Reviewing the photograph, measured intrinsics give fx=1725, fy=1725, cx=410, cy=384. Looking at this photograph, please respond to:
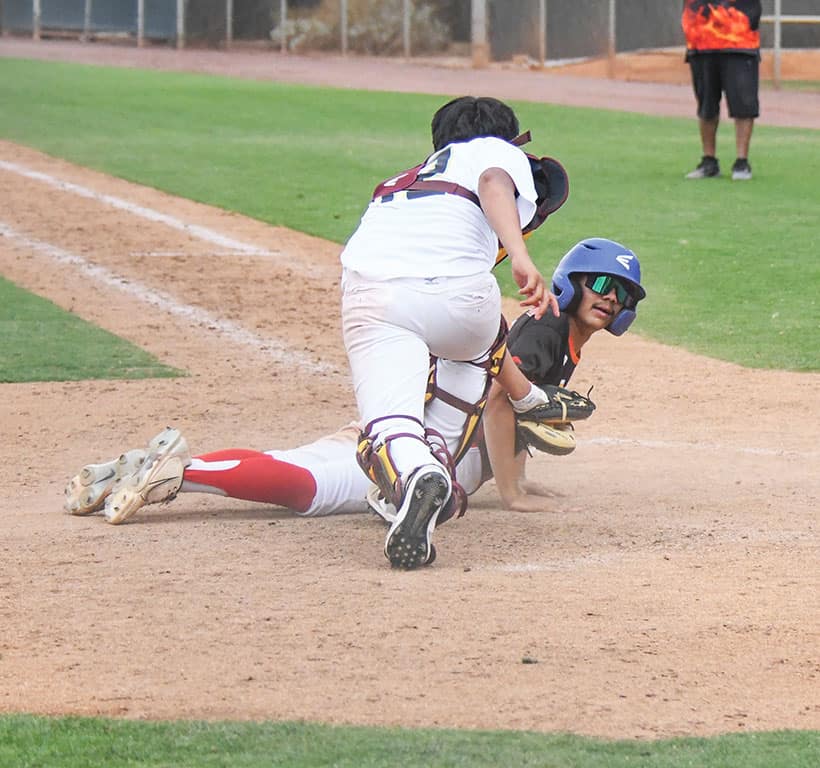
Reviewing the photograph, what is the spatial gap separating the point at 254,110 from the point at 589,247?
1771 centimetres

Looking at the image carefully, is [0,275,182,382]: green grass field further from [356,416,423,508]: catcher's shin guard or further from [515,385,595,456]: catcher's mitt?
[356,416,423,508]: catcher's shin guard

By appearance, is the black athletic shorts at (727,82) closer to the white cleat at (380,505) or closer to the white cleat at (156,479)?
the white cleat at (380,505)

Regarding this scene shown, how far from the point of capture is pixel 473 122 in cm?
535

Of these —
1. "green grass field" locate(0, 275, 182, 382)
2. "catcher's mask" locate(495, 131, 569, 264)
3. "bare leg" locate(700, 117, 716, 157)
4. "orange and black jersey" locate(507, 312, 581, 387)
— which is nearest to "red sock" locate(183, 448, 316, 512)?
"orange and black jersey" locate(507, 312, 581, 387)

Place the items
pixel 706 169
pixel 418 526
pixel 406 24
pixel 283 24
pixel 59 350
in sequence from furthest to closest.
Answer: pixel 283 24
pixel 406 24
pixel 706 169
pixel 59 350
pixel 418 526

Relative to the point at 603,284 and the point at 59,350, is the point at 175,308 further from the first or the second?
the point at 603,284

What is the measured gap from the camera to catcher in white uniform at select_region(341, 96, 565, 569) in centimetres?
501

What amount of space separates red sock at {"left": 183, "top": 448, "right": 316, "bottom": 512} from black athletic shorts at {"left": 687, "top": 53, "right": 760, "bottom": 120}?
984 cm

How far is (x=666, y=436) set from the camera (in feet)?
23.9

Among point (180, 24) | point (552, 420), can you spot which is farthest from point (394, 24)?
point (552, 420)

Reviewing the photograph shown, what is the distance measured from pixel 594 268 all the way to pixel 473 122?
2.79ft

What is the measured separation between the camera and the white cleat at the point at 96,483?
18.8 feet

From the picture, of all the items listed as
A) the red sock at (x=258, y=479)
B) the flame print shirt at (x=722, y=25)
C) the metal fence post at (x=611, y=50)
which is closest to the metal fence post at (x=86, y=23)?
the metal fence post at (x=611, y=50)

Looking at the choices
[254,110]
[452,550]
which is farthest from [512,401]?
[254,110]
